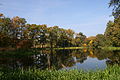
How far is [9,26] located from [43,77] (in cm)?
5333

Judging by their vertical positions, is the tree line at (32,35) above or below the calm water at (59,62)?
above

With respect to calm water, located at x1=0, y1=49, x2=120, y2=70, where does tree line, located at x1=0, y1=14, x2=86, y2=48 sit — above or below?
above

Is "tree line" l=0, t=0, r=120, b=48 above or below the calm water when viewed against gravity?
above

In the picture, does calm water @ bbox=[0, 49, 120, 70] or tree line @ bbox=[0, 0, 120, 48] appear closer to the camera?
→ calm water @ bbox=[0, 49, 120, 70]

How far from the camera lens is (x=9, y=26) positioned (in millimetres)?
59438

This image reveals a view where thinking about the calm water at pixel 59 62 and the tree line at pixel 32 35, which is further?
the tree line at pixel 32 35

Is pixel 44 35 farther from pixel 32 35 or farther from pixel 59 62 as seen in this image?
pixel 59 62

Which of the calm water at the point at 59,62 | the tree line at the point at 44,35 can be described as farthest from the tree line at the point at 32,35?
the calm water at the point at 59,62

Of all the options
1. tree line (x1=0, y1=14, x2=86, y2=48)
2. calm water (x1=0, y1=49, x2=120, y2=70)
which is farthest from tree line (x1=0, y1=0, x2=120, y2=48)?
calm water (x1=0, y1=49, x2=120, y2=70)

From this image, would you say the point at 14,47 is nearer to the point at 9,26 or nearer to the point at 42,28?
the point at 9,26

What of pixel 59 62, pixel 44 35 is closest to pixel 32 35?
pixel 44 35

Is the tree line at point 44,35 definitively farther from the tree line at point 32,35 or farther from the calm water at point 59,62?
the calm water at point 59,62

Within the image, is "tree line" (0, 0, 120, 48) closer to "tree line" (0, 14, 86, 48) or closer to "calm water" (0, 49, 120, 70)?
"tree line" (0, 14, 86, 48)

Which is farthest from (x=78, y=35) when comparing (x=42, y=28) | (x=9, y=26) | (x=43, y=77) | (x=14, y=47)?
(x=43, y=77)
